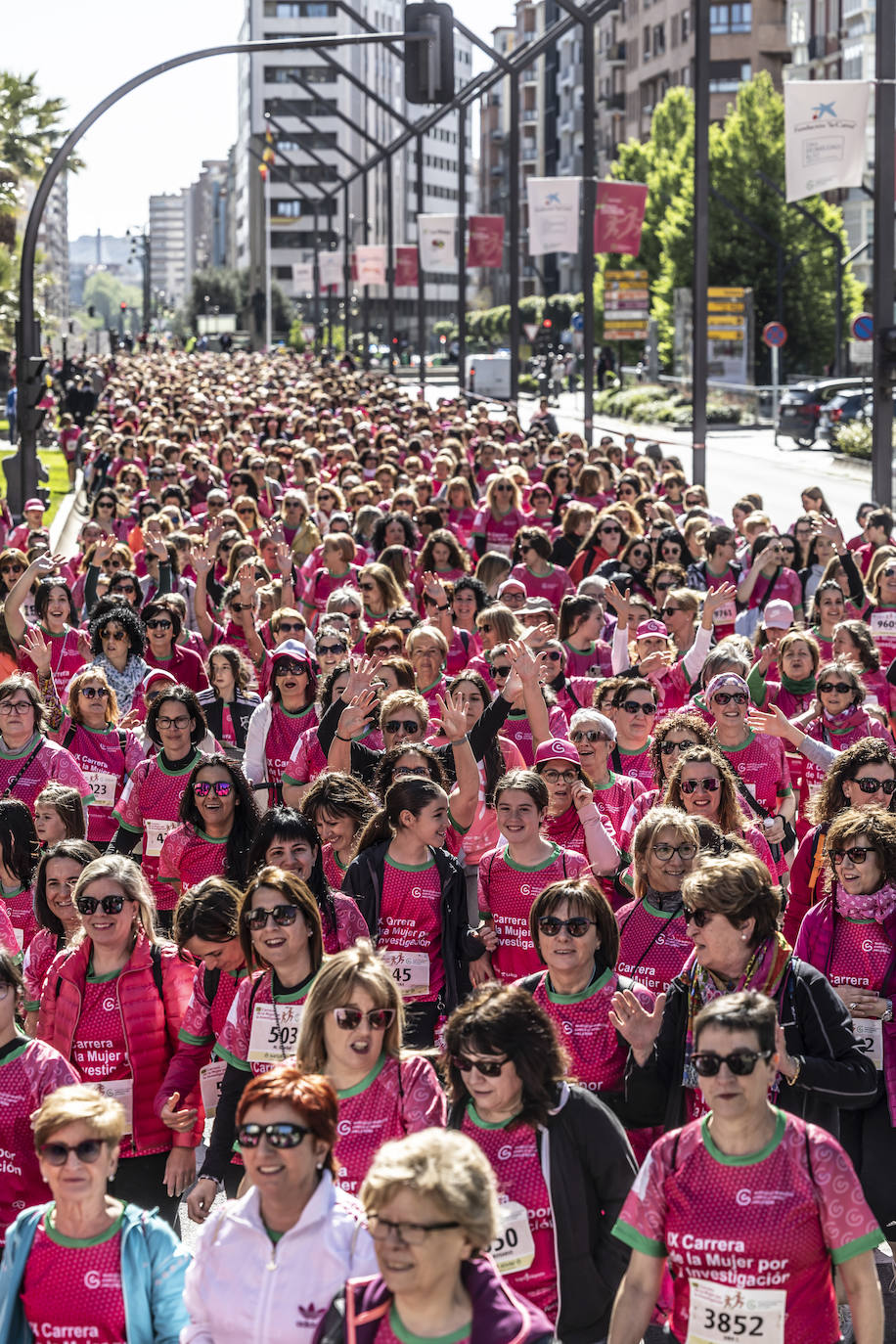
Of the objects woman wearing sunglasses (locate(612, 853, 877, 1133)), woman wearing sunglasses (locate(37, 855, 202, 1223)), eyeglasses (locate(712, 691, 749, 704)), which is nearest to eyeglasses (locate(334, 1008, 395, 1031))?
woman wearing sunglasses (locate(612, 853, 877, 1133))

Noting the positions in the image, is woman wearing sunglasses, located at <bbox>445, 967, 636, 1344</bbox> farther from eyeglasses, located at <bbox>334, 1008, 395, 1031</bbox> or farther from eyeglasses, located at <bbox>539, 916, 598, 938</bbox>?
eyeglasses, located at <bbox>539, 916, 598, 938</bbox>

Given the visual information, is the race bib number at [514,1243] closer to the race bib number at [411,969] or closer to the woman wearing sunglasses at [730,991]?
the woman wearing sunglasses at [730,991]

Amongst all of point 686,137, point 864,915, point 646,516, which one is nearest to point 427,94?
point 646,516

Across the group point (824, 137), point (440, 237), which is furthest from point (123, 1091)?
point (440, 237)

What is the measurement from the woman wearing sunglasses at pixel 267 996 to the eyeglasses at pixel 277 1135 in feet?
4.74

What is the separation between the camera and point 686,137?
79.6 meters

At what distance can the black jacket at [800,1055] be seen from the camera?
18.1 feet

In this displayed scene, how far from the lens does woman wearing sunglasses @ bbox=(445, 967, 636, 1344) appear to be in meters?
4.79

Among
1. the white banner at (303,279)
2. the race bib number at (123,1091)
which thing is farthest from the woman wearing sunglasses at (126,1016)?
the white banner at (303,279)

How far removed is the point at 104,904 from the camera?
20.0 feet

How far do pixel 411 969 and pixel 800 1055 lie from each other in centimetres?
172

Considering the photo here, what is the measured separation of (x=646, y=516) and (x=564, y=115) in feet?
A: 425

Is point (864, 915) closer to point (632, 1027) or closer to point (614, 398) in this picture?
point (632, 1027)

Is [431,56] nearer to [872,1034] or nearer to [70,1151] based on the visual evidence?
[872,1034]
